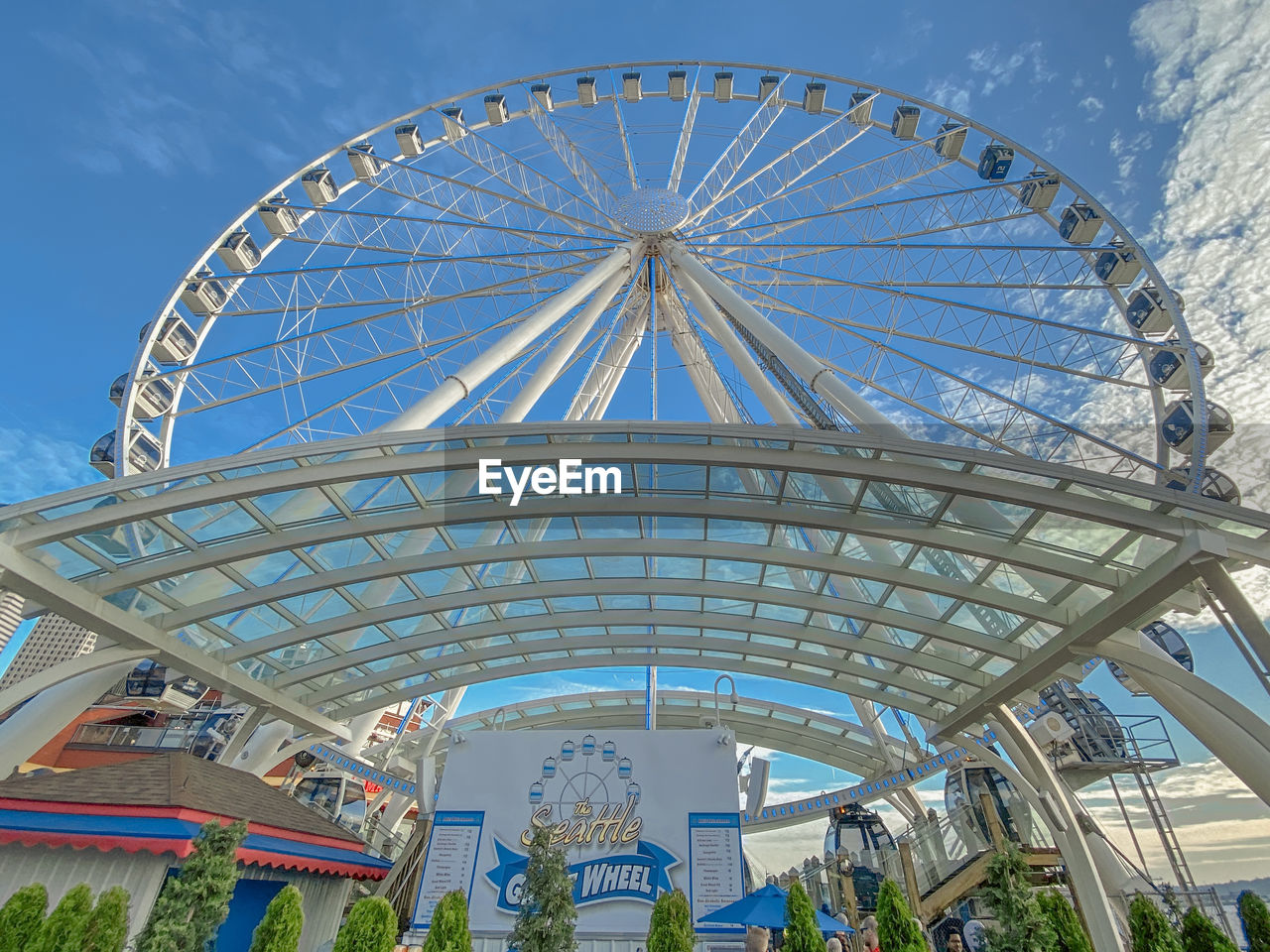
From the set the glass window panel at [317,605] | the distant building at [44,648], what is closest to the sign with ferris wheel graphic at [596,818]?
the glass window panel at [317,605]

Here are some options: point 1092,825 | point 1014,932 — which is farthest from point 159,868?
point 1092,825

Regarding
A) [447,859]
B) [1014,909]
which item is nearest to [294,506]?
[447,859]

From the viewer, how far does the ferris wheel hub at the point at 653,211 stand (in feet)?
78.9

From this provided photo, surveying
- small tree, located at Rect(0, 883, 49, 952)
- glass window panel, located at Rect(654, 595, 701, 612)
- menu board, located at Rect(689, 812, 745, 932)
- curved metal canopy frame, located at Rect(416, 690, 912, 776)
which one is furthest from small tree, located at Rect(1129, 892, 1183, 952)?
curved metal canopy frame, located at Rect(416, 690, 912, 776)

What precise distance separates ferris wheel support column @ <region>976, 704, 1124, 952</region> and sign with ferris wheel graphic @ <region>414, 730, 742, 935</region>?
7667 millimetres

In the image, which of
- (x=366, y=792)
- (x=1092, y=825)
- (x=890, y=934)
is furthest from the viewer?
(x=366, y=792)

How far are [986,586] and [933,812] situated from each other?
15388 mm

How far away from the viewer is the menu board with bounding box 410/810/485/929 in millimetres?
16781

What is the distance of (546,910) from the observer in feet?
34.0

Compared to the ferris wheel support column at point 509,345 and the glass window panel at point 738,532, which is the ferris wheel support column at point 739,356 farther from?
the glass window panel at point 738,532

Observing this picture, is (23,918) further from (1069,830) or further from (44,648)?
(44,648)

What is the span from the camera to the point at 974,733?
21641 mm

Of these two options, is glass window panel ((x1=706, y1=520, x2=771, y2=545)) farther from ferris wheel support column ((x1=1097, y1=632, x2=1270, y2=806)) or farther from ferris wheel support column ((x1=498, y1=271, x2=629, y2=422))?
ferris wheel support column ((x1=1097, y1=632, x2=1270, y2=806))

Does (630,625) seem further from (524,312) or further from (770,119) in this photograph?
(770,119)
